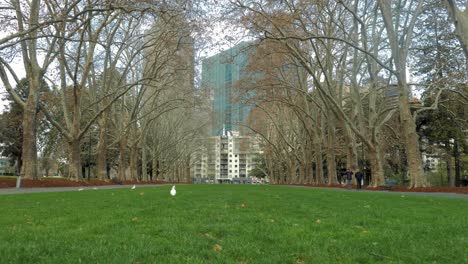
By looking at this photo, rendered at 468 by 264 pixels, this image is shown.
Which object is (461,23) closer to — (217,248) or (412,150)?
(412,150)

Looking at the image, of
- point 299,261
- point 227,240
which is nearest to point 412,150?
point 227,240

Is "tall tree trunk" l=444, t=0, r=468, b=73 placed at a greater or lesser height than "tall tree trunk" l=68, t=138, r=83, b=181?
greater

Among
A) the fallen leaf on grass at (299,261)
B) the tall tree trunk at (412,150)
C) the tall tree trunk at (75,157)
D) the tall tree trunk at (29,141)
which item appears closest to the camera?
the fallen leaf on grass at (299,261)

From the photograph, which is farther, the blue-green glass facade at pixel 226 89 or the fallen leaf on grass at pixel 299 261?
the blue-green glass facade at pixel 226 89

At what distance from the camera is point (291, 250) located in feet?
14.4

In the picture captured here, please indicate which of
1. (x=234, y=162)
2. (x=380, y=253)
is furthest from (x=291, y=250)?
(x=234, y=162)

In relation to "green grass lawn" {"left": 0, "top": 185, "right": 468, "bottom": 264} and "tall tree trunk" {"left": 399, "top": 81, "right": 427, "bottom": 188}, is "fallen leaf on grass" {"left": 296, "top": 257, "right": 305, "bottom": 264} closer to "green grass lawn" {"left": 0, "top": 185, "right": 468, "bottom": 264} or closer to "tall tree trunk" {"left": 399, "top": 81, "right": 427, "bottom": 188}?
"green grass lawn" {"left": 0, "top": 185, "right": 468, "bottom": 264}

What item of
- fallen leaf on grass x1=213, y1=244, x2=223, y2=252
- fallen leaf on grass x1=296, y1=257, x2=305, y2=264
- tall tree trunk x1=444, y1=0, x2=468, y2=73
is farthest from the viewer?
tall tree trunk x1=444, y1=0, x2=468, y2=73

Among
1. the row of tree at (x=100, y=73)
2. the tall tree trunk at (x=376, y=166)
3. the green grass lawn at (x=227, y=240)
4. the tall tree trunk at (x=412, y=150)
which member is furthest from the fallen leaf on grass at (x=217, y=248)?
the tall tree trunk at (x=376, y=166)

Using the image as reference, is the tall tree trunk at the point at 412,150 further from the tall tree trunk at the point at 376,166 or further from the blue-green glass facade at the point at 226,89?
the blue-green glass facade at the point at 226,89

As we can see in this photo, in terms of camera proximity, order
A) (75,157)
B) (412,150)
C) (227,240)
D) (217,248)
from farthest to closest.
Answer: (75,157)
(412,150)
(227,240)
(217,248)

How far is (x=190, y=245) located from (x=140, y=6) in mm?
14582

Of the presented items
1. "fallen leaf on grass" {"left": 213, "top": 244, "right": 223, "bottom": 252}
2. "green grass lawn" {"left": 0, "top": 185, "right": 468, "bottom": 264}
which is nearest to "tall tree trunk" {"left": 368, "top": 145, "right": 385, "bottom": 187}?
"green grass lawn" {"left": 0, "top": 185, "right": 468, "bottom": 264}

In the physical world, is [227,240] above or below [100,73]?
below
